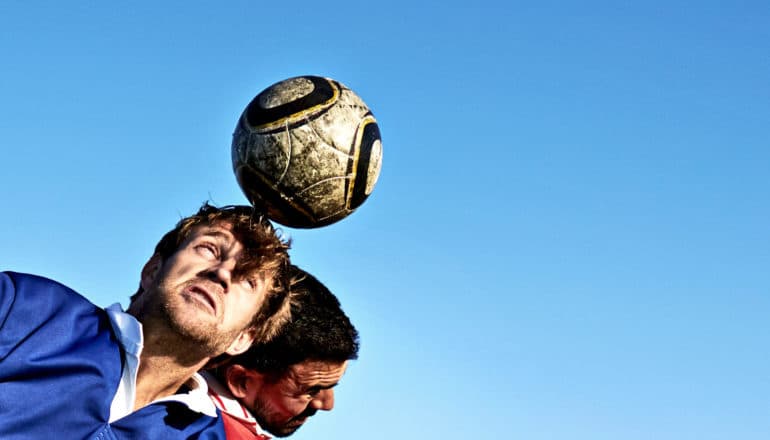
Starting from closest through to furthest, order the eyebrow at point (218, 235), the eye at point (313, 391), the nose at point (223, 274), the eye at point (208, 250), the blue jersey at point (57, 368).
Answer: the blue jersey at point (57, 368) → the nose at point (223, 274) → the eye at point (208, 250) → the eyebrow at point (218, 235) → the eye at point (313, 391)

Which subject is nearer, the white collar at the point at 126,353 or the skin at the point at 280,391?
the white collar at the point at 126,353

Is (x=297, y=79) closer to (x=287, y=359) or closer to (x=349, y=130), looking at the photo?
(x=349, y=130)

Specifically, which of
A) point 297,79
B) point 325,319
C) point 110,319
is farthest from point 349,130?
point 110,319

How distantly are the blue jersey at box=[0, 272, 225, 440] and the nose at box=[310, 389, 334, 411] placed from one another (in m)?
1.23

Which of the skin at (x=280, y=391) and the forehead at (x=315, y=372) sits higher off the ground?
the forehead at (x=315, y=372)

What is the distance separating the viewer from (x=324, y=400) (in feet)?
21.0

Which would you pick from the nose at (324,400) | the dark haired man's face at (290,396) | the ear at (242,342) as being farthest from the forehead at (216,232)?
the nose at (324,400)

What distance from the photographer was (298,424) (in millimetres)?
6406

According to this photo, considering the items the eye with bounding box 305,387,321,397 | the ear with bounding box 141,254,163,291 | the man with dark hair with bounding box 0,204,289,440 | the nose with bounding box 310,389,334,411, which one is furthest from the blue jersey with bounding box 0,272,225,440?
the nose with bounding box 310,389,334,411

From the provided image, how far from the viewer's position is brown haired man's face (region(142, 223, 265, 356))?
16.8 ft

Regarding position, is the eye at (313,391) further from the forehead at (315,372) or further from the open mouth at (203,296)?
the open mouth at (203,296)

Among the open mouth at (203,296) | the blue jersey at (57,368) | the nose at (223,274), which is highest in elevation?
the nose at (223,274)

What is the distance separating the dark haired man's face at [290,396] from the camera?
6164mm

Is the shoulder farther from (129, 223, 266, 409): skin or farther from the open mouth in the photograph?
the open mouth
